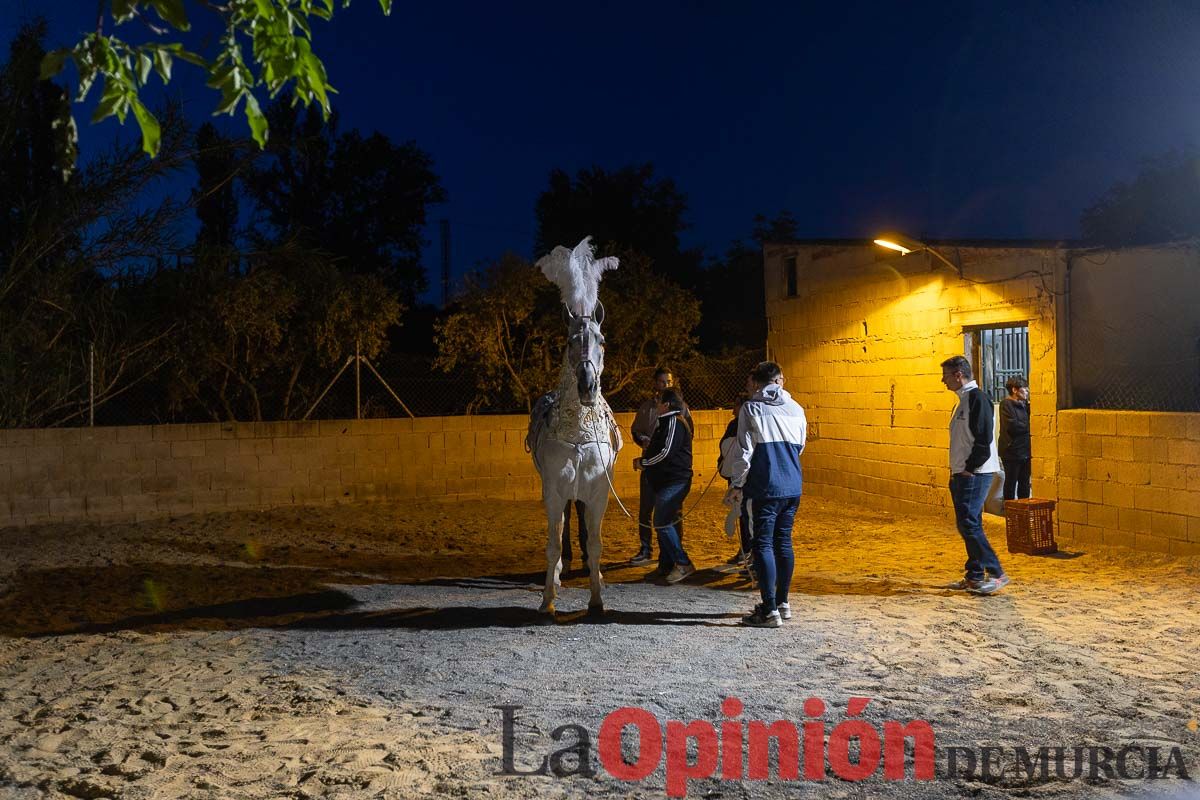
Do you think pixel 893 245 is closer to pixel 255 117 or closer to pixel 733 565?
pixel 733 565

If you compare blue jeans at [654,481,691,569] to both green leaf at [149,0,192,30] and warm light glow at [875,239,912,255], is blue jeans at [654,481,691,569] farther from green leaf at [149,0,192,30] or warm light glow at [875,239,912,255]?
green leaf at [149,0,192,30]

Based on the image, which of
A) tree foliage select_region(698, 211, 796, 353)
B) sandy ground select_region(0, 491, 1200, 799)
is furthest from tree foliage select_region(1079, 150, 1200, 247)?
sandy ground select_region(0, 491, 1200, 799)

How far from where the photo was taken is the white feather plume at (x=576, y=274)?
676cm

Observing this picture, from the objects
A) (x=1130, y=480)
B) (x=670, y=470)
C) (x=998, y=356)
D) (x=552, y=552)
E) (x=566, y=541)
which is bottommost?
(x=566, y=541)

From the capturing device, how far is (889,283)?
43.0 ft

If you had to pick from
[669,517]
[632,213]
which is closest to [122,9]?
[669,517]

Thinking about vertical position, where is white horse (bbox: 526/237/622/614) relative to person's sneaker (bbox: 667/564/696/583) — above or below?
above

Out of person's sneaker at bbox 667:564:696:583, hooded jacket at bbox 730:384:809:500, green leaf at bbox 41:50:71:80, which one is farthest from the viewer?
person's sneaker at bbox 667:564:696:583

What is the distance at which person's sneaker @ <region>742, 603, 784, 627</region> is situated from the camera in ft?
22.0

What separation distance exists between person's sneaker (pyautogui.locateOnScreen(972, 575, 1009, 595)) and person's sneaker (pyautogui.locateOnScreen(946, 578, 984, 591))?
2 centimetres

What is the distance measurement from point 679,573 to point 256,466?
7.03 meters

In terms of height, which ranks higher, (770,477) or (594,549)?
(770,477)

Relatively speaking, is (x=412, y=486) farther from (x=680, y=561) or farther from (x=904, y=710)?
(x=904, y=710)

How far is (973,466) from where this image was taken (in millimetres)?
7562
